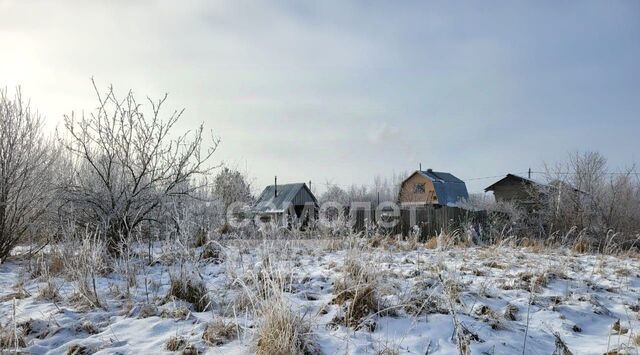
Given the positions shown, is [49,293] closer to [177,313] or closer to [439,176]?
[177,313]

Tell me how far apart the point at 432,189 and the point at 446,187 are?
1.29 meters

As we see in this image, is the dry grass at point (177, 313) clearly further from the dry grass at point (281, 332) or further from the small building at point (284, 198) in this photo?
the small building at point (284, 198)

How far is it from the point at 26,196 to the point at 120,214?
1.65 m

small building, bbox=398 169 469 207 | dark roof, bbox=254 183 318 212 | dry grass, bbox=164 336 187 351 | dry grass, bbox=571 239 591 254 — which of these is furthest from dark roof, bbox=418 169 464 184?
dry grass, bbox=164 336 187 351

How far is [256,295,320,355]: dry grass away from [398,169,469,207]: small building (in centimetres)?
2875

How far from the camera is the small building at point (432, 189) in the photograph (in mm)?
31422

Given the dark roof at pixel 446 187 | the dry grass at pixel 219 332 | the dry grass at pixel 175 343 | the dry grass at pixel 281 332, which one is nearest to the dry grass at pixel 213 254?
the dry grass at pixel 219 332

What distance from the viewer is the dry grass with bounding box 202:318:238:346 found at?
8.72 ft

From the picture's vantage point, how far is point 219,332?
8.96 feet

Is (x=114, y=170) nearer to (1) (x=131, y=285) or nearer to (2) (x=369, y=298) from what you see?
(1) (x=131, y=285)

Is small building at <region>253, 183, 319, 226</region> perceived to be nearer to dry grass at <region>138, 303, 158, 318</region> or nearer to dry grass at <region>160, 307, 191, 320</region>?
dry grass at <region>138, 303, 158, 318</region>

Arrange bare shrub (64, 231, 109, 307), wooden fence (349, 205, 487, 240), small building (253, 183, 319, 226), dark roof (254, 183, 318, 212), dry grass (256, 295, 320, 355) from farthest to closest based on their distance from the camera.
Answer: dark roof (254, 183, 318, 212) → small building (253, 183, 319, 226) → wooden fence (349, 205, 487, 240) → bare shrub (64, 231, 109, 307) → dry grass (256, 295, 320, 355)

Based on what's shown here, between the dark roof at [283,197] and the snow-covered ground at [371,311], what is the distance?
57.3 ft

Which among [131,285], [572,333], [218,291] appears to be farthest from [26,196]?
[572,333]
